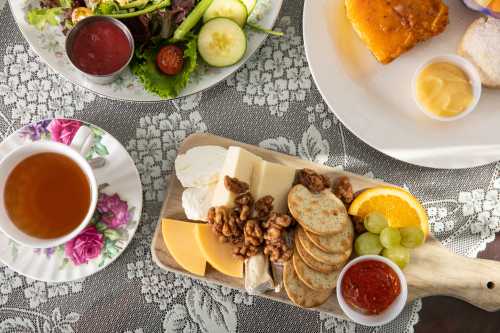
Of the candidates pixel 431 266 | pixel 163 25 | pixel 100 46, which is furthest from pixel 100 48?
pixel 431 266

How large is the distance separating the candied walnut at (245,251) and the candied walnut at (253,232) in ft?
0.06

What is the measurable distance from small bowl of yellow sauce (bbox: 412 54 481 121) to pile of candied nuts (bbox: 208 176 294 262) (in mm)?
610

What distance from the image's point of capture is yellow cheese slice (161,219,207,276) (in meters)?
1.69

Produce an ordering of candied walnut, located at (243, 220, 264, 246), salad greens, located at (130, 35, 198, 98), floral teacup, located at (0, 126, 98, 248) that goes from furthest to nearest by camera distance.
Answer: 1. salad greens, located at (130, 35, 198, 98)
2. candied walnut, located at (243, 220, 264, 246)
3. floral teacup, located at (0, 126, 98, 248)

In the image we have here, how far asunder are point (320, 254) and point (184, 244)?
→ 41 cm

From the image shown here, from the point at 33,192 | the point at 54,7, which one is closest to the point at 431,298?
the point at 33,192

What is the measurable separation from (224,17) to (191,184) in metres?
0.53

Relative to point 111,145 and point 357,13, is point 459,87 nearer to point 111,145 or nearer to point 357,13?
point 357,13

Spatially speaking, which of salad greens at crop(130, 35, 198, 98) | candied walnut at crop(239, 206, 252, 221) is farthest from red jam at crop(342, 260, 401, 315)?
salad greens at crop(130, 35, 198, 98)

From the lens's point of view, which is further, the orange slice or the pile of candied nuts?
the orange slice

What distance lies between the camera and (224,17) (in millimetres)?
1755

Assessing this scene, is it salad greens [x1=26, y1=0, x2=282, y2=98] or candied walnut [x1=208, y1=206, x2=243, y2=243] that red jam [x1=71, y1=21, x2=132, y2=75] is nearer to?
salad greens [x1=26, y1=0, x2=282, y2=98]

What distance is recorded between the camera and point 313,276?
167 cm

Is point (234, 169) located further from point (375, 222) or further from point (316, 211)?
point (375, 222)
